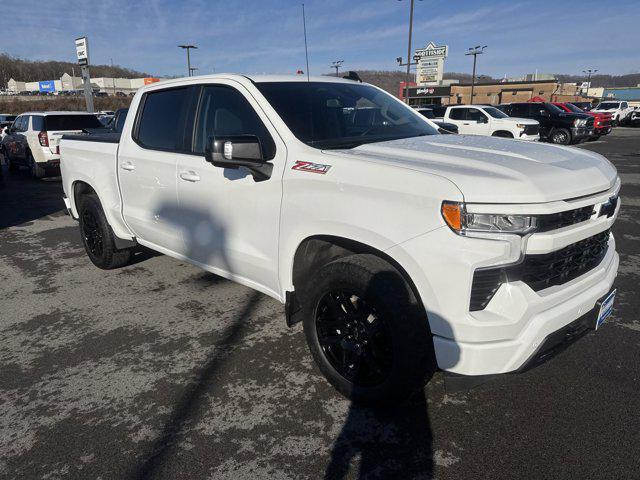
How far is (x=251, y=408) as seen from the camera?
2.76 meters

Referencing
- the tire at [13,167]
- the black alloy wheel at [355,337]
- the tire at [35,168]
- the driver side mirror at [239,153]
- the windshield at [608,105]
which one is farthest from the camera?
the windshield at [608,105]

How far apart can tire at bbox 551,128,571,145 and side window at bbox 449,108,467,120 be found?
444 centimetres

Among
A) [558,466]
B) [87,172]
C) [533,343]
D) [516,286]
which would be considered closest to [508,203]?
[516,286]

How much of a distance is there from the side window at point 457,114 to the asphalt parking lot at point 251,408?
50.6 feet

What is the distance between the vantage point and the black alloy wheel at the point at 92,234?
4.99 m

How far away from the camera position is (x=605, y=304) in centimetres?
257

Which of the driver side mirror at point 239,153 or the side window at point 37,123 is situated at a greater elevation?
the driver side mirror at point 239,153

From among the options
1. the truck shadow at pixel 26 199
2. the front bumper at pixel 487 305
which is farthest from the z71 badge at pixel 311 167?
the truck shadow at pixel 26 199

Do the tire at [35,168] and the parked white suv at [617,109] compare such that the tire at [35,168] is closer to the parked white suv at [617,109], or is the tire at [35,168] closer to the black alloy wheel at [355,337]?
the black alloy wheel at [355,337]

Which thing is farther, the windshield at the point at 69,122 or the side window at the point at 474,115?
the side window at the point at 474,115

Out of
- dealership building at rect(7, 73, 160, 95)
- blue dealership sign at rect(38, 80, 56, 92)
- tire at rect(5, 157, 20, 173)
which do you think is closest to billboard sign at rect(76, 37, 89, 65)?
tire at rect(5, 157, 20, 173)

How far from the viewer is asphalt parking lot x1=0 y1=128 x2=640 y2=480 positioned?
231 cm

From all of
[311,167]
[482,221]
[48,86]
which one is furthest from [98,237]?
[48,86]

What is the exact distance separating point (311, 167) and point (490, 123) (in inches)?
656
